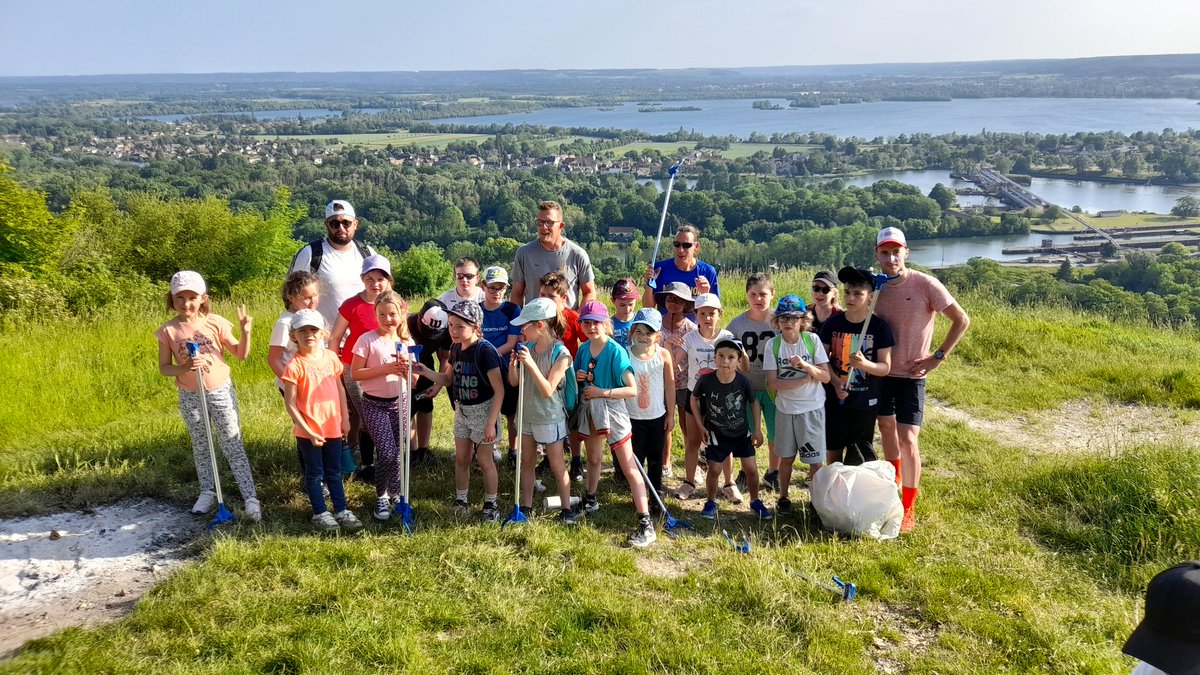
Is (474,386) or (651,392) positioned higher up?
(474,386)

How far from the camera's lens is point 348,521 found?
17.5 ft

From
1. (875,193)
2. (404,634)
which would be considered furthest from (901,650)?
(875,193)

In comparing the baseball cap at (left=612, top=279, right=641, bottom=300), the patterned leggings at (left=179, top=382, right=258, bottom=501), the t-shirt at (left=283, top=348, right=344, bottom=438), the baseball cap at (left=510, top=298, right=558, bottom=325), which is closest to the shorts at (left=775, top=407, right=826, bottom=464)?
the baseball cap at (left=612, top=279, right=641, bottom=300)

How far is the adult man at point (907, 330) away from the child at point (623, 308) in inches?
75.6

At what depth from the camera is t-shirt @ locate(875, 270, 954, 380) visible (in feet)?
17.6

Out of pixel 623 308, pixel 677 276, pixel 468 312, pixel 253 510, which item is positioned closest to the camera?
pixel 468 312

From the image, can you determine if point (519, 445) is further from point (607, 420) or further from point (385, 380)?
point (385, 380)

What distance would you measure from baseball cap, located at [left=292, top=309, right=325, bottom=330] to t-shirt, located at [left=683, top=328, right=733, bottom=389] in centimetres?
283

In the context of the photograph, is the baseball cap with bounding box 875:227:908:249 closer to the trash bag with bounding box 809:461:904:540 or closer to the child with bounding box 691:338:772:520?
the child with bounding box 691:338:772:520

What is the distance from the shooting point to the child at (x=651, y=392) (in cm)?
545

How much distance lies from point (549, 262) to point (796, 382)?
2380 mm

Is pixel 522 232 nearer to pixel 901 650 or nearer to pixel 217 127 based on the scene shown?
pixel 901 650

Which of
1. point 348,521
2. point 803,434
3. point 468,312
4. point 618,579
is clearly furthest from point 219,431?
point 803,434

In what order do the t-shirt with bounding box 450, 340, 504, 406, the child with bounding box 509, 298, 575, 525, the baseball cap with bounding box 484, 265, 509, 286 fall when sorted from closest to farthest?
1. the child with bounding box 509, 298, 575, 525
2. the t-shirt with bounding box 450, 340, 504, 406
3. the baseball cap with bounding box 484, 265, 509, 286
